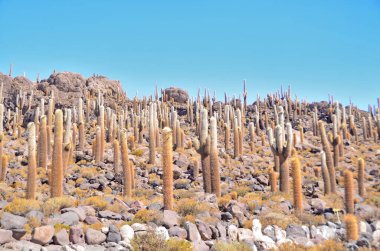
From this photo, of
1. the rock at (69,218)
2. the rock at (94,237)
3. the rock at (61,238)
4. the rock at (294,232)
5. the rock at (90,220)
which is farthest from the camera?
the rock at (294,232)

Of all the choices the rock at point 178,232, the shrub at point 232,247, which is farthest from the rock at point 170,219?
the shrub at point 232,247

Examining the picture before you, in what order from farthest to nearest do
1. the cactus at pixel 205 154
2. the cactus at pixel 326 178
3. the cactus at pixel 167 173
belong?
1. the cactus at pixel 326 178
2. the cactus at pixel 205 154
3. the cactus at pixel 167 173

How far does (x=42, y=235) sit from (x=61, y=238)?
1.71 feet

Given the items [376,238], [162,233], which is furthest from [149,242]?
[376,238]

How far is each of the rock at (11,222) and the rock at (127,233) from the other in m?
2.75

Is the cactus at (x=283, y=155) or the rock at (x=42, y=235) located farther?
the cactus at (x=283, y=155)

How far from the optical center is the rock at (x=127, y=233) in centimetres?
1079

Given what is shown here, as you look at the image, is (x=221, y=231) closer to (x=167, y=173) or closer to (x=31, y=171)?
(x=167, y=173)

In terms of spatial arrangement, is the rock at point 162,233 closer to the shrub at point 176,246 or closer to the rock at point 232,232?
the shrub at point 176,246

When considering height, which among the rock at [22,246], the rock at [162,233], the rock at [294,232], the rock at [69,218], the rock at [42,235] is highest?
the rock at [69,218]

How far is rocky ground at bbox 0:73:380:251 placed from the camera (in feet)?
33.8

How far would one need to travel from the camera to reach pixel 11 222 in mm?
9914

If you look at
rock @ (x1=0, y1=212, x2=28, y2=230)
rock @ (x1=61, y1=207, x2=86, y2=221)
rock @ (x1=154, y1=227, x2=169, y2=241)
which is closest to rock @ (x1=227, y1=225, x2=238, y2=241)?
rock @ (x1=154, y1=227, x2=169, y2=241)

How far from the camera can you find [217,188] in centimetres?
1917
